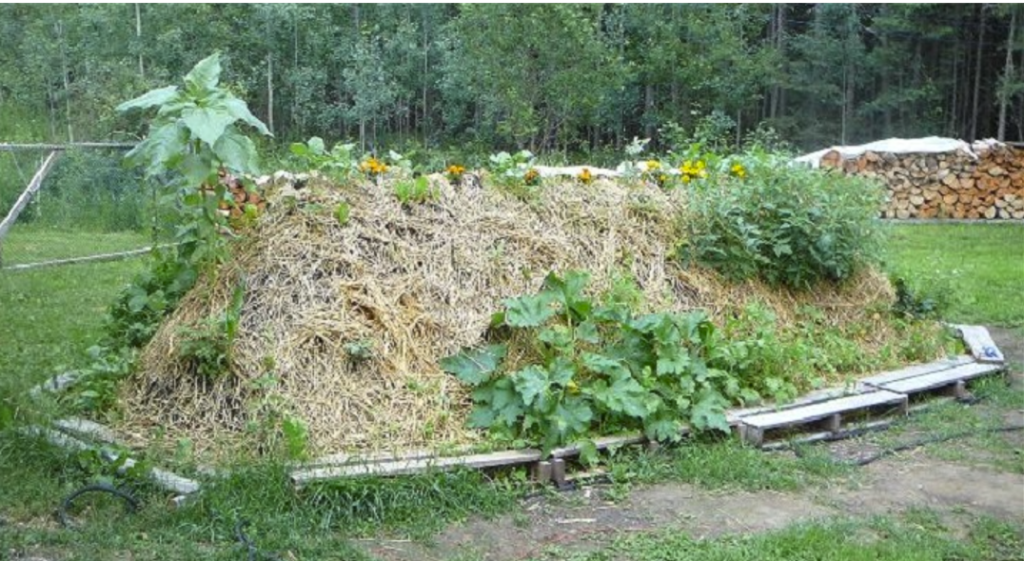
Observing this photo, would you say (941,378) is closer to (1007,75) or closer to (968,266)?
(968,266)

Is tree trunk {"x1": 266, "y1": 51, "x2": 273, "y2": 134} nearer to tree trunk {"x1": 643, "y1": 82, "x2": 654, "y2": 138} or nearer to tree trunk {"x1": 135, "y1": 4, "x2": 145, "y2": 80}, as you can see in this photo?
tree trunk {"x1": 135, "y1": 4, "x2": 145, "y2": 80}

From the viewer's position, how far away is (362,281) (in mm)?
4316

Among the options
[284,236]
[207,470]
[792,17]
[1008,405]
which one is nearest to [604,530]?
[207,470]

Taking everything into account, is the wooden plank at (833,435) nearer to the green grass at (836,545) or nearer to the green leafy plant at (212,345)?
the green grass at (836,545)

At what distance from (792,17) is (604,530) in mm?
9927

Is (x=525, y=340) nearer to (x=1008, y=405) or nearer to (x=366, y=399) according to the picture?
(x=366, y=399)

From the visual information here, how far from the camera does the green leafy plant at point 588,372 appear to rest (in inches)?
154

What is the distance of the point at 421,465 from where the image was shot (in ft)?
11.7

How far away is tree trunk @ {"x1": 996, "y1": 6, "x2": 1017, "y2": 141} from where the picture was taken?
12383mm

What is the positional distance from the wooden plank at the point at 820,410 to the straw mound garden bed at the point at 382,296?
74cm

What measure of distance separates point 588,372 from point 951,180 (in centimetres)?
898

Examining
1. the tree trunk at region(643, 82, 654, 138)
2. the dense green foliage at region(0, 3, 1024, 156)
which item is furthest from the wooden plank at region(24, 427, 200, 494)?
the tree trunk at region(643, 82, 654, 138)

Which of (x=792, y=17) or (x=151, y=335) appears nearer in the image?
(x=151, y=335)

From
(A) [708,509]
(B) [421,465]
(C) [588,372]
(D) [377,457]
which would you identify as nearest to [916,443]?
(A) [708,509]
